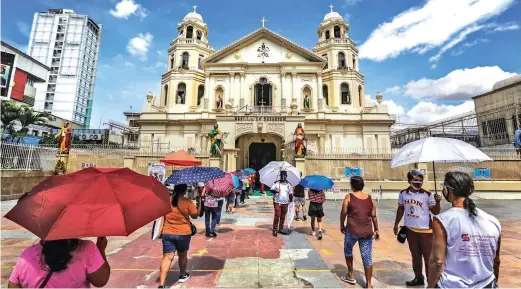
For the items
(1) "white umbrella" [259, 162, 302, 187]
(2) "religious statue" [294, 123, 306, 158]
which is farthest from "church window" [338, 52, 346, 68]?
(1) "white umbrella" [259, 162, 302, 187]

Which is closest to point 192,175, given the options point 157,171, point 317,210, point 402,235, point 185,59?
point 317,210

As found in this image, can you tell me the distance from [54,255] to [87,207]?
40 centimetres

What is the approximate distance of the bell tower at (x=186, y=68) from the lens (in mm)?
30969

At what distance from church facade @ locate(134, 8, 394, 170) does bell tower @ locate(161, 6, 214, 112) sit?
0.13 metres

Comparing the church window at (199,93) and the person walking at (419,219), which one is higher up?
the church window at (199,93)

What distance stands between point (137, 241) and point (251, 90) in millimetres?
24174

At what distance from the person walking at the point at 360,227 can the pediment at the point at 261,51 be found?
27346mm

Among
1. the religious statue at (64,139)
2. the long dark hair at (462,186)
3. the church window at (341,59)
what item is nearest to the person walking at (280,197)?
the long dark hair at (462,186)

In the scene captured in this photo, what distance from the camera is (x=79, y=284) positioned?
1936 millimetres

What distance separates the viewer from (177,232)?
13.1ft

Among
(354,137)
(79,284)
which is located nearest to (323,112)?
(354,137)

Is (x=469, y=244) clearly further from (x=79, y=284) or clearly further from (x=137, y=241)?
(x=137, y=241)

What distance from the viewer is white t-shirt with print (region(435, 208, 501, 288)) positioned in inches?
83.0

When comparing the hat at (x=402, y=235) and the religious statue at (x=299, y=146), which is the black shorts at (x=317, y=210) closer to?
the hat at (x=402, y=235)
